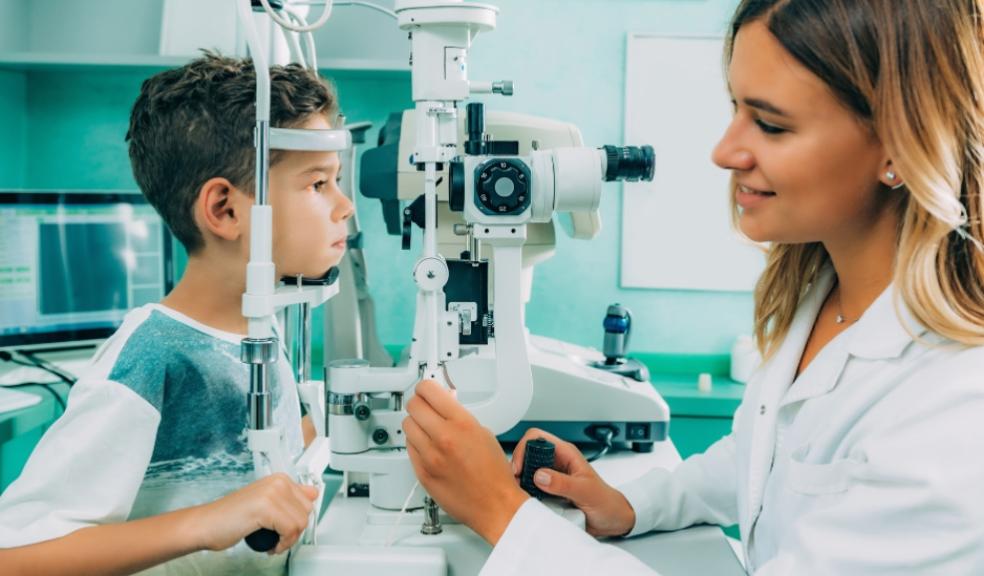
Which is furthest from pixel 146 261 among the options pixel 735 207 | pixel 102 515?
pixel 735 207

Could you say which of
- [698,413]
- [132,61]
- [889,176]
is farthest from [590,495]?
[132,61]

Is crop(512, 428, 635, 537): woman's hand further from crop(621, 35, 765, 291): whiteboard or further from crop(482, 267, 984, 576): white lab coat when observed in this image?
crop(621, 35, 765, 291): whiteboard

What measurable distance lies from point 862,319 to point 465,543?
1.66 ft

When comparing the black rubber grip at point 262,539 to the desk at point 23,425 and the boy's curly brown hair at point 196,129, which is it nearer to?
the boy's curly brown hair at point 196,129

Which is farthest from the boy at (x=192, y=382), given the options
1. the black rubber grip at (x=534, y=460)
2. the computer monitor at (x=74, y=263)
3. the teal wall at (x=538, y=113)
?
the teal wall at (x=538, y=113)

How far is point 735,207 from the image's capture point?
1.05 m

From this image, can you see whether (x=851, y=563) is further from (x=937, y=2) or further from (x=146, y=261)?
(x=146, y=261)

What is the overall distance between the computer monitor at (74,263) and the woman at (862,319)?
50.3 inches

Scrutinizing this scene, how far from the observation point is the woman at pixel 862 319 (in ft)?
2.32

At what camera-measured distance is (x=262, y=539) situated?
794 mm

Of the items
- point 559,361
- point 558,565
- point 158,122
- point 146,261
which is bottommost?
point 558,565

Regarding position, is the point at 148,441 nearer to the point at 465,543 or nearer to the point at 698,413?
the point at 465,543

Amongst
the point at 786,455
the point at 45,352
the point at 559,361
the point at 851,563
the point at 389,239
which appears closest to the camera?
the point at 851,563

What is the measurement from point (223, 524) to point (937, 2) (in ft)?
2.72
